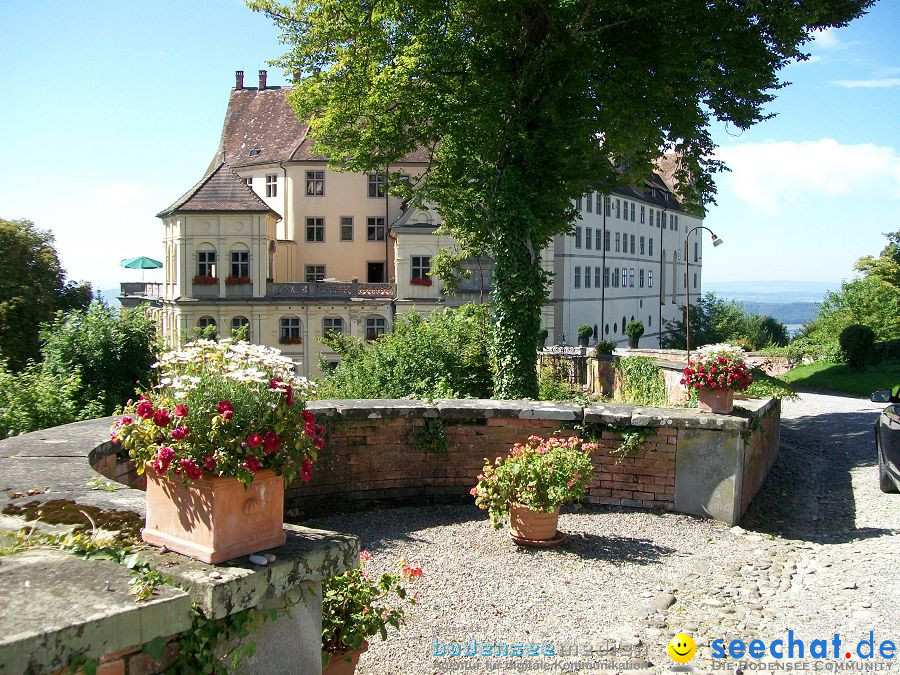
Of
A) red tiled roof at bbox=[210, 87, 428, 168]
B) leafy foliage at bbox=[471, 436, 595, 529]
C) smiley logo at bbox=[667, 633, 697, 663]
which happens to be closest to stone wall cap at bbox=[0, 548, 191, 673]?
smiley logo at bbox=[667, 633, 697, 663]

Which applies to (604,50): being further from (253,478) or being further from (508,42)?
(253,478)

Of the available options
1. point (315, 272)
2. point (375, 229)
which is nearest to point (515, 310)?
point (375, 229)

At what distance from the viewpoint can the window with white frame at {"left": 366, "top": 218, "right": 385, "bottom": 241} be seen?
5159 cm

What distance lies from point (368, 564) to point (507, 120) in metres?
9.50

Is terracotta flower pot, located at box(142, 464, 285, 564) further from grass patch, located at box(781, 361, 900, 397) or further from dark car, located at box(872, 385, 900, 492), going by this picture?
grass patch, located at box(781, 361, 900, 397)

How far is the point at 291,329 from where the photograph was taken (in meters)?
47.2

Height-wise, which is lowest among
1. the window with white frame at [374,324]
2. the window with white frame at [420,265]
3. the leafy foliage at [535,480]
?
the leafy foliage at [535,480]

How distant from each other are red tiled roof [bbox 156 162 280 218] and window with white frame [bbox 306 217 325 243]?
4.35m

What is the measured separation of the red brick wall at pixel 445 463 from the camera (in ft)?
27.7

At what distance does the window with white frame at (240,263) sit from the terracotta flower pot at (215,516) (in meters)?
44.5

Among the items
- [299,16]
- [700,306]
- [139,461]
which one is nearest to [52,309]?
[299,16]

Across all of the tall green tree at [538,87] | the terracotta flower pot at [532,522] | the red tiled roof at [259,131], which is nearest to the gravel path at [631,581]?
the terracotta flower pot at [532,522]

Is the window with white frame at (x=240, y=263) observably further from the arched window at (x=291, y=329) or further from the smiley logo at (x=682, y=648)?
the smiley logo at (x=682, y=648)

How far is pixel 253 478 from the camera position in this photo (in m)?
3.40
